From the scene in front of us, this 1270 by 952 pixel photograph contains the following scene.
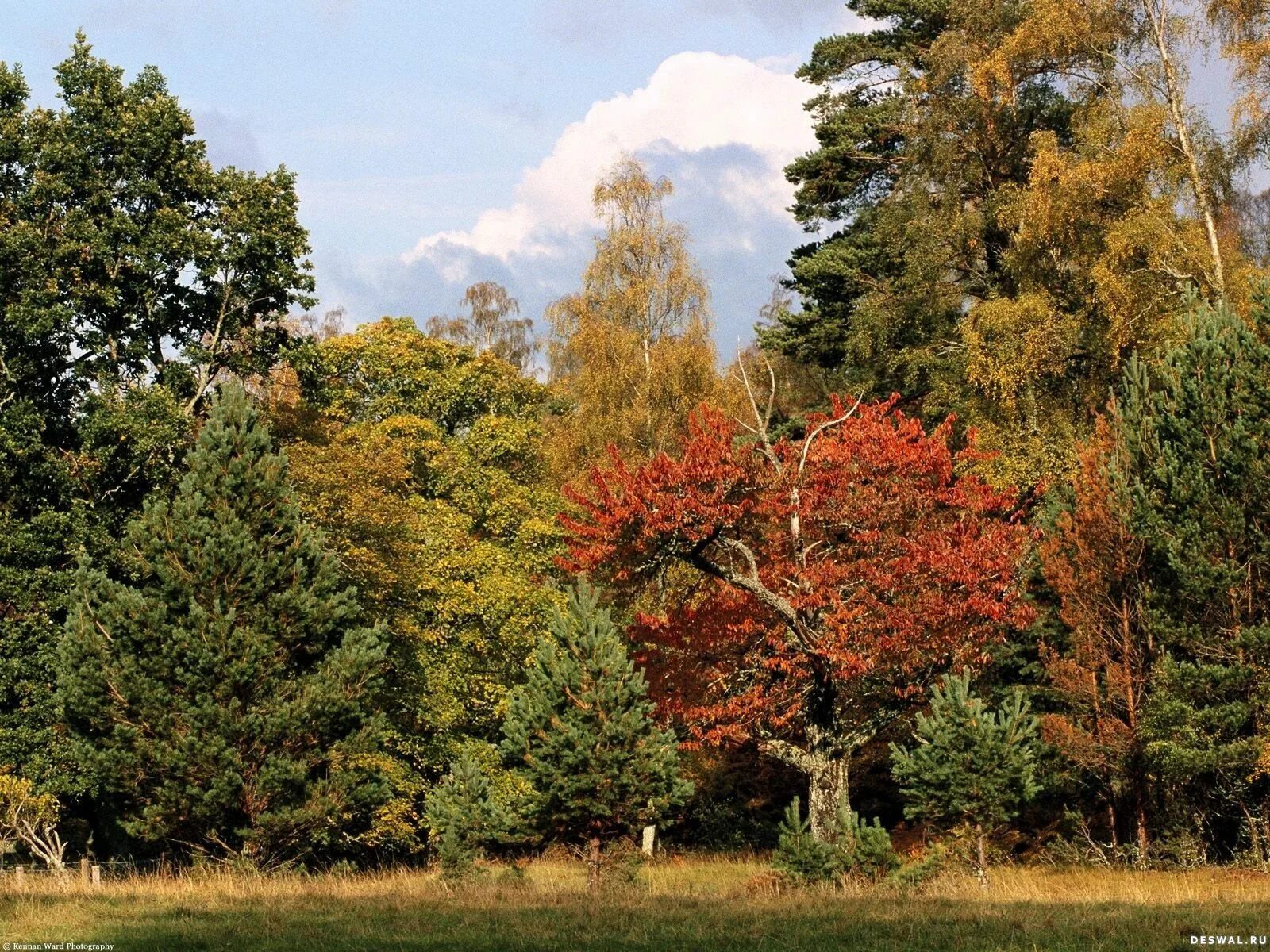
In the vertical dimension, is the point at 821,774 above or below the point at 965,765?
below

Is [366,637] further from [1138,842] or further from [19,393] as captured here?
[1138,842]

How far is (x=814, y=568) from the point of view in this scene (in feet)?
77.4

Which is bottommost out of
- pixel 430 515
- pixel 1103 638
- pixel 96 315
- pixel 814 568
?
pixel 1103 638

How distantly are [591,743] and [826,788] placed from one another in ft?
22.0

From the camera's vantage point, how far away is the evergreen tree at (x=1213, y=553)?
21.1 metres

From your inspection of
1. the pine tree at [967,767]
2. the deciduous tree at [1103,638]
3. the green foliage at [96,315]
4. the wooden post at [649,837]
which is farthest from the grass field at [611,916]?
the wooden post at [649,837]

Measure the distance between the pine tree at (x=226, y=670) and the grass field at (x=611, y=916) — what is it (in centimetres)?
251

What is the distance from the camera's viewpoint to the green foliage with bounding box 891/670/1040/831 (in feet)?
63.6

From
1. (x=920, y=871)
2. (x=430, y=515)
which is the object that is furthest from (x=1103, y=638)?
(x=430, y=515)

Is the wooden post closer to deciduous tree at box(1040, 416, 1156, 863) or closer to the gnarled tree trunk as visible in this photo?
the gnarled tree trunk

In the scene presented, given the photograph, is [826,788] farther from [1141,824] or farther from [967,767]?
[1141,824]

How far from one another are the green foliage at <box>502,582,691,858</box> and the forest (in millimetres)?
78

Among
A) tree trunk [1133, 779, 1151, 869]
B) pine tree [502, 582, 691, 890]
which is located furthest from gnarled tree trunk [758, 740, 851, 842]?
tree trunk [1133, 779, 1151, 869]

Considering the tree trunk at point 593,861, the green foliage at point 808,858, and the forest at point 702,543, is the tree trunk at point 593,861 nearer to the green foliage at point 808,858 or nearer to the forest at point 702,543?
the forest at point 702,543
